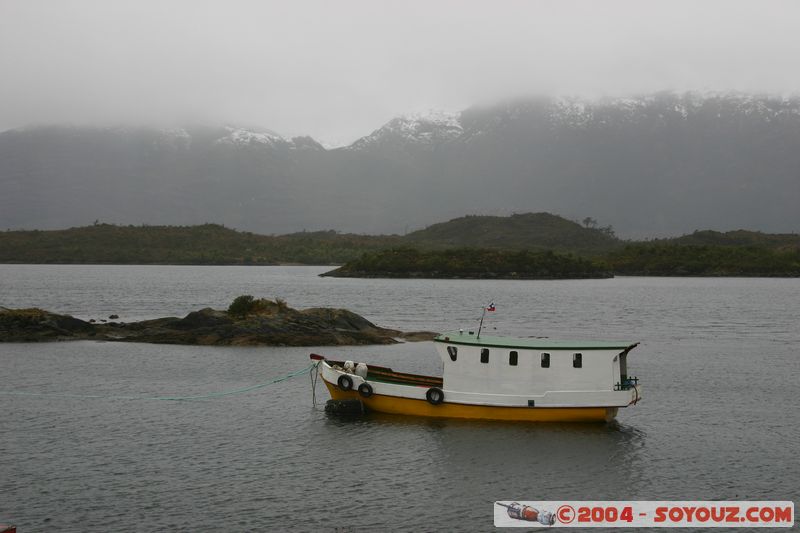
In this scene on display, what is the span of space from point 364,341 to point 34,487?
136 ft

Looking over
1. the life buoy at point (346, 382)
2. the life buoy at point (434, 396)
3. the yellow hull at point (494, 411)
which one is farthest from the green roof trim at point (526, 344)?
the life buoy at point (346, 382)

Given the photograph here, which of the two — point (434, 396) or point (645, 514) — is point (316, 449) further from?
point (645, 514)

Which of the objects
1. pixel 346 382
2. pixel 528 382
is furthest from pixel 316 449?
pixel 528 382

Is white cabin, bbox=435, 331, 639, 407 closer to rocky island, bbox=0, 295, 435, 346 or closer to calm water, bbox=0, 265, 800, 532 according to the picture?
calm water, bbox=0, 265, 800, 532

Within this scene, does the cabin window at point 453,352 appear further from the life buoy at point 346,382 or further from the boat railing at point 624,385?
the boat railing at point 624,385

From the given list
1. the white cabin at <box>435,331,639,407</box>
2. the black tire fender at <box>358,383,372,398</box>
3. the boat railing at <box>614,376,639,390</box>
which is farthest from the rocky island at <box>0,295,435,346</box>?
the boat railing at <box>614,376,639,390</box>

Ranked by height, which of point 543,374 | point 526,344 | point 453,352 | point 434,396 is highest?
point 526,344

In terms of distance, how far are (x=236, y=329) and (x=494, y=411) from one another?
112 feet

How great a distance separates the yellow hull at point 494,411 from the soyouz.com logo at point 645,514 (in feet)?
35.4

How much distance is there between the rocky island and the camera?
69.8 meters

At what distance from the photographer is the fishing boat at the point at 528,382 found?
4084cm

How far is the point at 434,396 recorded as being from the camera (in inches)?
1652

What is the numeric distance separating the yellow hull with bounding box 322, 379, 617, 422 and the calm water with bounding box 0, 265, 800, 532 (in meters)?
0.67

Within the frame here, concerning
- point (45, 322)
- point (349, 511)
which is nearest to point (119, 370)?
point (45, 322)
